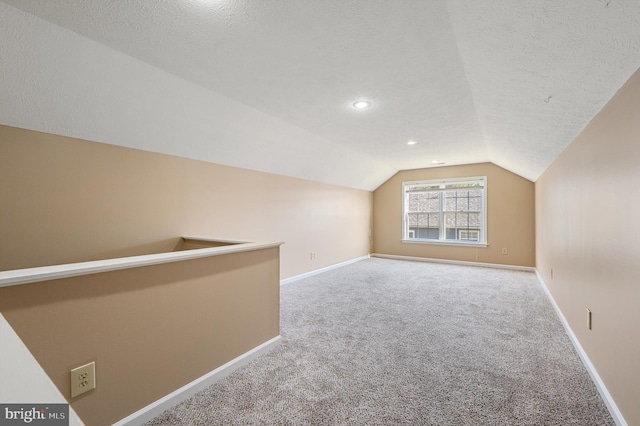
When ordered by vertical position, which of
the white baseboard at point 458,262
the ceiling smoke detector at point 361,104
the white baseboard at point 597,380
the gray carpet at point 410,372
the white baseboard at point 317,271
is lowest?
the gray carpet at point 410,372

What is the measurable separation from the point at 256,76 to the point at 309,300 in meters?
2.65

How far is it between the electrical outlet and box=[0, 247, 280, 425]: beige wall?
2 cm

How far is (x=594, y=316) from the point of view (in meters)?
1.91

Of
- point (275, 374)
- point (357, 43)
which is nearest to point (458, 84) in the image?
point (357, 43)

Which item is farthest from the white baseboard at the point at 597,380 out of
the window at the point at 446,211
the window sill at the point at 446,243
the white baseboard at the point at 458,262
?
the window at the point at 446,211

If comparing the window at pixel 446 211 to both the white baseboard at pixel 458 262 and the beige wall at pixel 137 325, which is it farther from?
the beige wall at pixel 137 325

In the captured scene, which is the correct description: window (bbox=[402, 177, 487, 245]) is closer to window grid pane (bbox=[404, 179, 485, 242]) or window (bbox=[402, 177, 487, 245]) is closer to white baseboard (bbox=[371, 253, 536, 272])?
window grid pane (bbox=[404, 179, 485, 242])

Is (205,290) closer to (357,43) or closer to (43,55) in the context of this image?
(43,55)

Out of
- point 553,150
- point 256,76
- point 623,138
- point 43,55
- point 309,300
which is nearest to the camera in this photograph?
point 623,138

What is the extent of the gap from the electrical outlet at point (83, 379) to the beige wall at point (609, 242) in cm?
257

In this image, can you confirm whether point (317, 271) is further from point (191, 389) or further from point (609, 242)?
point (609, 242)

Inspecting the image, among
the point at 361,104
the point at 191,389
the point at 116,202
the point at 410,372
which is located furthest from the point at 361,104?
the point at 191,389

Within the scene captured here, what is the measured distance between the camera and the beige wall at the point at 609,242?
1351 mm

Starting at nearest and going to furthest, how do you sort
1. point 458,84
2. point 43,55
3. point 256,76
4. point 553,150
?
point 43,55
point 256,76
point 458,84
point 553,150
